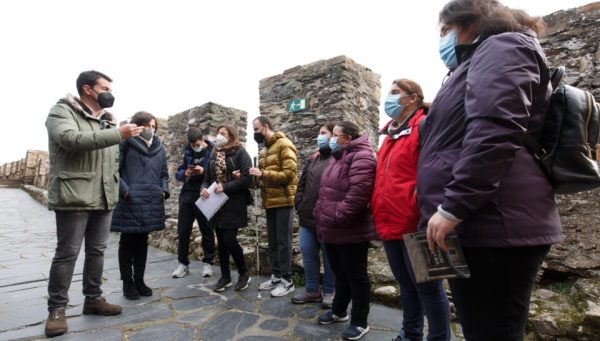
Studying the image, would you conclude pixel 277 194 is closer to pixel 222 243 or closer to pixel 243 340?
pixel 222 243

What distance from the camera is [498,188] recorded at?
3.61 ft

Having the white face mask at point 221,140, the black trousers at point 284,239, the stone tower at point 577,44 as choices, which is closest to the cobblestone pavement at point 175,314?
the black trousers at point 284,239

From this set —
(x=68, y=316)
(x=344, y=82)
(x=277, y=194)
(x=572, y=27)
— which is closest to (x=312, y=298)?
(x=277, y=194)

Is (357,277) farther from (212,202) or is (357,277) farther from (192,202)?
(192,202)

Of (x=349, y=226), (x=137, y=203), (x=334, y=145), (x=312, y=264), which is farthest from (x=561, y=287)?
(x=137, y=203)

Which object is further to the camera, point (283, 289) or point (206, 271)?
point (206, 271)

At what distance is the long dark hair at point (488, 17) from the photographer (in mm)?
1236

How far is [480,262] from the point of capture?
1.14m

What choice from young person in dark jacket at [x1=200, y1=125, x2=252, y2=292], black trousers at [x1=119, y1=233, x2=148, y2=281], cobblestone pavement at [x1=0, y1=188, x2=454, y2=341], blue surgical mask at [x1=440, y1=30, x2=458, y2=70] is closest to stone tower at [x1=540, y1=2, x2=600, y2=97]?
blue surgical mask at [x1=440, y1=30, x2=458, y2=70]

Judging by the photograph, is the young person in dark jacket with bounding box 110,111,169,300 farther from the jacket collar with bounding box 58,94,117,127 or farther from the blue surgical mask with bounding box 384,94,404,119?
the blue surgical mask with bounding box 384,94,404,119

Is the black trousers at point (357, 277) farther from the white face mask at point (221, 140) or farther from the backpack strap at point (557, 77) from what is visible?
the white face mask at point (221, 140)

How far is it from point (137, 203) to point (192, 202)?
0.85 meters

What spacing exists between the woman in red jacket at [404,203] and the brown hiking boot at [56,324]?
2.39 meters

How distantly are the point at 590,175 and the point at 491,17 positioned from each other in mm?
651
